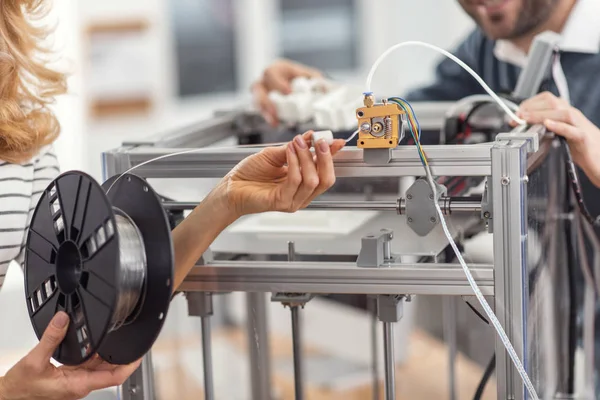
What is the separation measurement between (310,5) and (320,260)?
3415 millimetres

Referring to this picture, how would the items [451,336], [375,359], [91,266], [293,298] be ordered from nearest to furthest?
[91,266]
[293,298]
[451,336]
[375,359]

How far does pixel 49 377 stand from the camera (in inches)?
34.8

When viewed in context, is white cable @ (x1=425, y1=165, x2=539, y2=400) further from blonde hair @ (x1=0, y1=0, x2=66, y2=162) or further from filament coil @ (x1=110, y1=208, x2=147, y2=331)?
blonde hair @ (x1=0, y1=0, x2=66, y2=162)

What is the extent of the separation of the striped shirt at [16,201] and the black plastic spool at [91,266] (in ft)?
0.85

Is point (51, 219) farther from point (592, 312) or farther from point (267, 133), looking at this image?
point (592, 312)

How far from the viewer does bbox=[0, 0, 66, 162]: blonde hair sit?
1214 millimetres

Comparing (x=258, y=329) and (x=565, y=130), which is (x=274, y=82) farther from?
(x=565, y=130)

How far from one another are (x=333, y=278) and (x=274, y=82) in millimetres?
622

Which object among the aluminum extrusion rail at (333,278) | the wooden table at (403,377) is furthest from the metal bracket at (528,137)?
the wooden table at (403,377)

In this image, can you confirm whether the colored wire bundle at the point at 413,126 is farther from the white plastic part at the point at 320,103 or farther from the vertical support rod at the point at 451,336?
the vertical support rod at the point at 451,336

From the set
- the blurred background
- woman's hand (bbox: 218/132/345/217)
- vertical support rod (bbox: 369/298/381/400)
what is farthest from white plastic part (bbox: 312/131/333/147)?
the blurred background

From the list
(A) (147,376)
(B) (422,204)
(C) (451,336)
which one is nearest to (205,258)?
(A) (147,376)

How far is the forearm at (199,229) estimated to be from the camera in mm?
992

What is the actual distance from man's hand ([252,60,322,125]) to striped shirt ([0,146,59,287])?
42 cm
